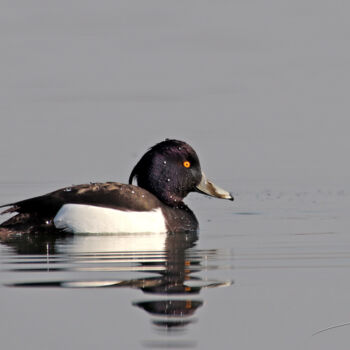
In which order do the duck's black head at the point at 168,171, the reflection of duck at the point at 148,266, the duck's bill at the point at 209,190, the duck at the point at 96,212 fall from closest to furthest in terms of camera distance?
the reflection of duck at the point at 148,266, the duck at the point at 96,212, the duck's black head at the point at 168,171, the duck's bill at the point at 209,190

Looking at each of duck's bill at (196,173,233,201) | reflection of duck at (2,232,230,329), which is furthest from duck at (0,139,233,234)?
duck's bill at (196,173,233,201)

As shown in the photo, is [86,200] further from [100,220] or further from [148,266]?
[148,266]

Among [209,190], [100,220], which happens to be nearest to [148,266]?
[100,220]

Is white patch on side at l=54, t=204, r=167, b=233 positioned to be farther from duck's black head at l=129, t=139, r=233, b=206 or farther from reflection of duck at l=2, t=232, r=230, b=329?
duck's black head at l=129, t=139, r=233, b=206

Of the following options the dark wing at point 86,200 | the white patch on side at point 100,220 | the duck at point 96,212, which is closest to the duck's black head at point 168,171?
the duck at point 96,212

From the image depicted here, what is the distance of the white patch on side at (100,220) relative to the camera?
452 inches

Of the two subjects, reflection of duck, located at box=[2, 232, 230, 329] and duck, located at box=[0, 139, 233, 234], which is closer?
reflection of duck, located at box=[2, 232, 230, 329]

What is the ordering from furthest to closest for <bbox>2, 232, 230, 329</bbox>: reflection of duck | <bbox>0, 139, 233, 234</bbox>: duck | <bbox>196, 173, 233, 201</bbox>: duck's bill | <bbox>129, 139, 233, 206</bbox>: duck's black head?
<bbox>196, 173, 233, 201</bbox>: duck's bill → <bbox>129, 139, 233, 206</bbox>: duck's black head → <bbox>0, 139, 233, 234</bbox>: duck → <bbox>2, 232, 230, 329</bbox>: reflection of duck

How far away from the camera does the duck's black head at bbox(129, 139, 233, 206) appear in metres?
12.5

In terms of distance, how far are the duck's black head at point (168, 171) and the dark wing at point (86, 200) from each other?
2.64 feet

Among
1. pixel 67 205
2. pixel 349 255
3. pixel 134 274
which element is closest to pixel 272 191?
pixel 67 205

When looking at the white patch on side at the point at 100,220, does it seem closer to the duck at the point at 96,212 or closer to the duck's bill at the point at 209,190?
the duck at the point at 96,212

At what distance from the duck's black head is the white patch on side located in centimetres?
92

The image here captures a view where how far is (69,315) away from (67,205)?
4560 millimetres
